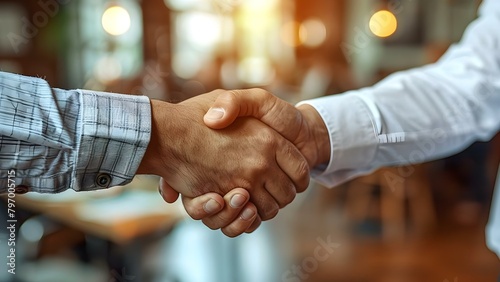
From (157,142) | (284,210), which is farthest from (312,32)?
(157,142)

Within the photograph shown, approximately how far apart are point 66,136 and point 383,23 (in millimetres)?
5891

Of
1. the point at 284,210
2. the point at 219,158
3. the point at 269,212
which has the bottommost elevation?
the point at 284,210

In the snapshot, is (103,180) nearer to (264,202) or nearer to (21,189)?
(21,189)

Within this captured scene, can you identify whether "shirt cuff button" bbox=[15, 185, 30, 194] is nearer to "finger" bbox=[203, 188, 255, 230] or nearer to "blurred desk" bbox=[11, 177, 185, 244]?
"finger" bbox=[203, 188, 255, 230]

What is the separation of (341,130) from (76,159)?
1.59 ft

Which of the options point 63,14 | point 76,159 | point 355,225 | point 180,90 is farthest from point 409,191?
point 63,14

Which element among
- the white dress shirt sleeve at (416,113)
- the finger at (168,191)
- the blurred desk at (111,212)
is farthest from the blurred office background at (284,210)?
the white dress shirt sleeve at (416,113)

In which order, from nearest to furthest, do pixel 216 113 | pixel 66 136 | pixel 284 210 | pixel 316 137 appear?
pixel 66 136 < pixel 216 113 < pixel 316 137 < pixel 284 210

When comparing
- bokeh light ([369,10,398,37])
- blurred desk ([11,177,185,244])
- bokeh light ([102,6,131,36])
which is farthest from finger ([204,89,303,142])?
bokeh light ([369,10,398,37])

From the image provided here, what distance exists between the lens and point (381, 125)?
109cm

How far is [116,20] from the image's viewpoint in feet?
19.0

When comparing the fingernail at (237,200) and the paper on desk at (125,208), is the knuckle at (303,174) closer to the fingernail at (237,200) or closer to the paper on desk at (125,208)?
the fingernail at (237,200)

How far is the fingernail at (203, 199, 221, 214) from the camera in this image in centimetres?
94

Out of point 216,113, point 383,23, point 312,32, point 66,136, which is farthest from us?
point 312,32
